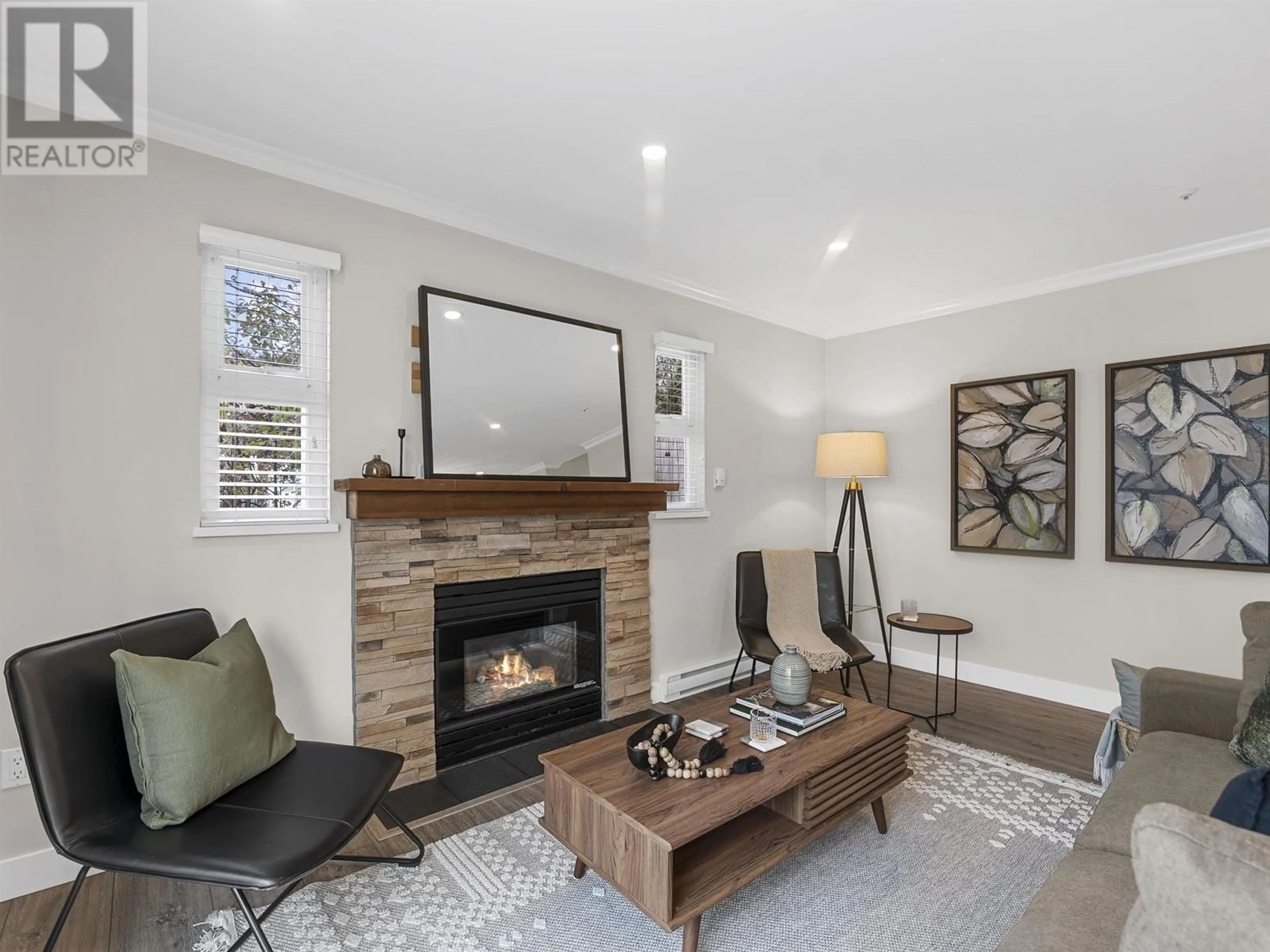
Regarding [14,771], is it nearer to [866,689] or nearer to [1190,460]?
[866,689]

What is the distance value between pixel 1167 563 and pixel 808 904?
2918 mm

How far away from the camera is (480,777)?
113 inches

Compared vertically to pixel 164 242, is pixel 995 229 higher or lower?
higher

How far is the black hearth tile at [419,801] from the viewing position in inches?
99.9

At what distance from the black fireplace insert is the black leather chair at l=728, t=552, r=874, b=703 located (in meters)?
0.95

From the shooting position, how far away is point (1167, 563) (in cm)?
348

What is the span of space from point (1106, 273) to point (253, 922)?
480 centimetres

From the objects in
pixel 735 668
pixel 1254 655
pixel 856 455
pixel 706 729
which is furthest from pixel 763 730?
pixel 856 455

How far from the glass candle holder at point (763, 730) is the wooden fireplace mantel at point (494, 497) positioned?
58.2 inches

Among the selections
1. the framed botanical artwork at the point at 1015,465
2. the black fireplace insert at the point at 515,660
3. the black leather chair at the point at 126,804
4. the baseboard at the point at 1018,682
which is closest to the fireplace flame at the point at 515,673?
the black fireplace insert at the point at 515,660

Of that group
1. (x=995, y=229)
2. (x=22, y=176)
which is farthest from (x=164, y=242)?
(x=995, y=229)

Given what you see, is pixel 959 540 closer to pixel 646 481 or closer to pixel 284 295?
pixel 646 481

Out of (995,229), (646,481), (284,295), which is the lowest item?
(646,481)

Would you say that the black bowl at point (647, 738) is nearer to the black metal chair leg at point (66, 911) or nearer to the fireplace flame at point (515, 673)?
the fireplace flame at point (515, 673)
